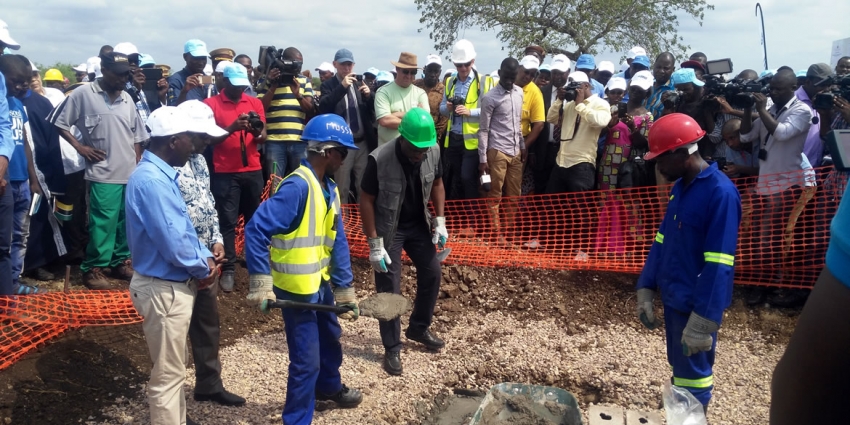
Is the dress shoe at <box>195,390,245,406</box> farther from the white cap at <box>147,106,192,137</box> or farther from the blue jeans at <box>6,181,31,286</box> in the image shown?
the blue jeans at <box>6,181,31,286</box>

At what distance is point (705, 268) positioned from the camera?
312 cm

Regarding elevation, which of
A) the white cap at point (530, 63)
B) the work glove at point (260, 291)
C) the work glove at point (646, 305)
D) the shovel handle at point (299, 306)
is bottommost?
the work glove at point (646, 305)

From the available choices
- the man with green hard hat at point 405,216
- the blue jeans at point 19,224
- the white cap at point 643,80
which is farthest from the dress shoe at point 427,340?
the white cap at point 643,80

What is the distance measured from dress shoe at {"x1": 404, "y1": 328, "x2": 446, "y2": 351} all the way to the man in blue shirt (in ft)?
6.94

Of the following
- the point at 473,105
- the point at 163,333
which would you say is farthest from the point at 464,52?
the point at 163,333

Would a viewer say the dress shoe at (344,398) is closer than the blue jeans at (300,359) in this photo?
No

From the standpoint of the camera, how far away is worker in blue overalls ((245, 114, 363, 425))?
3.25 meters

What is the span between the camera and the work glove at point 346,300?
3.70 m

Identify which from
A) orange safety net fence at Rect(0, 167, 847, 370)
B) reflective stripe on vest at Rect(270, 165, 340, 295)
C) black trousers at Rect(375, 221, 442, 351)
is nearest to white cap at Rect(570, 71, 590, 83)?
orange safety net fence at Rect(0, 167, 847, 370)

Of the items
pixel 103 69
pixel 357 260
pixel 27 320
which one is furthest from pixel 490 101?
pixel 27 320

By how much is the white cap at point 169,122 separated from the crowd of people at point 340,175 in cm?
2

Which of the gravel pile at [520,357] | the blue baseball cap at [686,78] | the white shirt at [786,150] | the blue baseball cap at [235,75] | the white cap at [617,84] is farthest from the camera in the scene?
the white cap at [617,84]

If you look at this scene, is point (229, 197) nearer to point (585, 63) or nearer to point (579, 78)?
point (579, 78)

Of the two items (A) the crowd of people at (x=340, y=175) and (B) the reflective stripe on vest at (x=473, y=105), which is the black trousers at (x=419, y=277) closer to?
(A) the crowd of people at (x=340, y=175)
